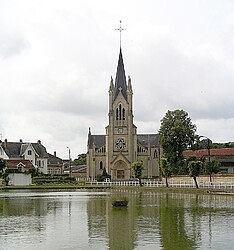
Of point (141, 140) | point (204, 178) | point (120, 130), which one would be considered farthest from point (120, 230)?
point (141, 140)

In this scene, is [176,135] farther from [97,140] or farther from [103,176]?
[97,140]

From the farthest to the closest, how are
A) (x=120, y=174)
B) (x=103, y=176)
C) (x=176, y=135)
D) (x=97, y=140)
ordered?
(x=97, y=140)
(x=120, y=174)
(x=103, y=176)
(x=176, y=135)

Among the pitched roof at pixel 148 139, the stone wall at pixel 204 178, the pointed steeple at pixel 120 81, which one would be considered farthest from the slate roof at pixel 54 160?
the stone wall at pixel 204 178

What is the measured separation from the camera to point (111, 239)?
74.0 ft

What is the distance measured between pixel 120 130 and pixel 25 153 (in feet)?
79.2

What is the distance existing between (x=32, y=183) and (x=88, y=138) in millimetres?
36949

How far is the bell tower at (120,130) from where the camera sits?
426 feet

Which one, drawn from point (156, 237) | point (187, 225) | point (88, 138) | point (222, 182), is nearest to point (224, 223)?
point (187, 225)

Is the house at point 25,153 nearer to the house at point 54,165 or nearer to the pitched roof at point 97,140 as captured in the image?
the pitched roof at point 97,140

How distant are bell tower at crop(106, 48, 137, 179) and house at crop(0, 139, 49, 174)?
18964 mm

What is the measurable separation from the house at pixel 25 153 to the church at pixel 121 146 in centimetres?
1281

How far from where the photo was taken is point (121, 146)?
13150cm

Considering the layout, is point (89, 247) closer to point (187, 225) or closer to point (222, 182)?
point (187, 225)

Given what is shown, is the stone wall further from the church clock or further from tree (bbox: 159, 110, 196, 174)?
the church clock
